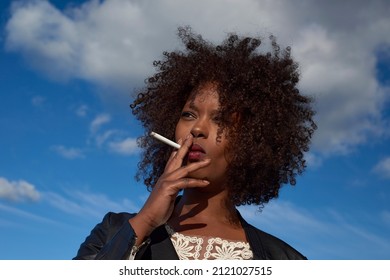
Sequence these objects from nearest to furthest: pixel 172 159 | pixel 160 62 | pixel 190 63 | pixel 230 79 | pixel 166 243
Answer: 1. pixel 172 159
2. pixel 166 243
3. pixel 230 79
4. pixel 190 63
5. pixel 160 62

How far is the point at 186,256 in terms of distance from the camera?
16.1 feet

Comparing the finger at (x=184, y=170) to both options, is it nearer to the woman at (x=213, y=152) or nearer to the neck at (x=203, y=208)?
the woman at (x=213, y=152)

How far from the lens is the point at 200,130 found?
16.7ft

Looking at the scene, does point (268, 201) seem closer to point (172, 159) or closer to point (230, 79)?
point (230, 79)

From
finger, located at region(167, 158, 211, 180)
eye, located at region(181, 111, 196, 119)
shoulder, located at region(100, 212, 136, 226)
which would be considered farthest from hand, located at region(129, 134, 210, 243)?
eye, located at region(181, 111, 196, 119)

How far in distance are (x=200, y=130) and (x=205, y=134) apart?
0.06 metres

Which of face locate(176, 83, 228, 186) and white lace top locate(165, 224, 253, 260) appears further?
face locate(176, 83, 228, 186)

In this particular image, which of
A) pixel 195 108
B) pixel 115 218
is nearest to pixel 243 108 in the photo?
pixel 195 108

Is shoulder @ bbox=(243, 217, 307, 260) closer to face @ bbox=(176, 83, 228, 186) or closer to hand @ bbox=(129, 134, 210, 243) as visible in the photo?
face @ bbox=(176, 83, 228, 186)

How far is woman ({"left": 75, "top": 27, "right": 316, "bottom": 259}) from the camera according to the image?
4609mm

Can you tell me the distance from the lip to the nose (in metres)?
0.10

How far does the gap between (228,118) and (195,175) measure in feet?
1.99
